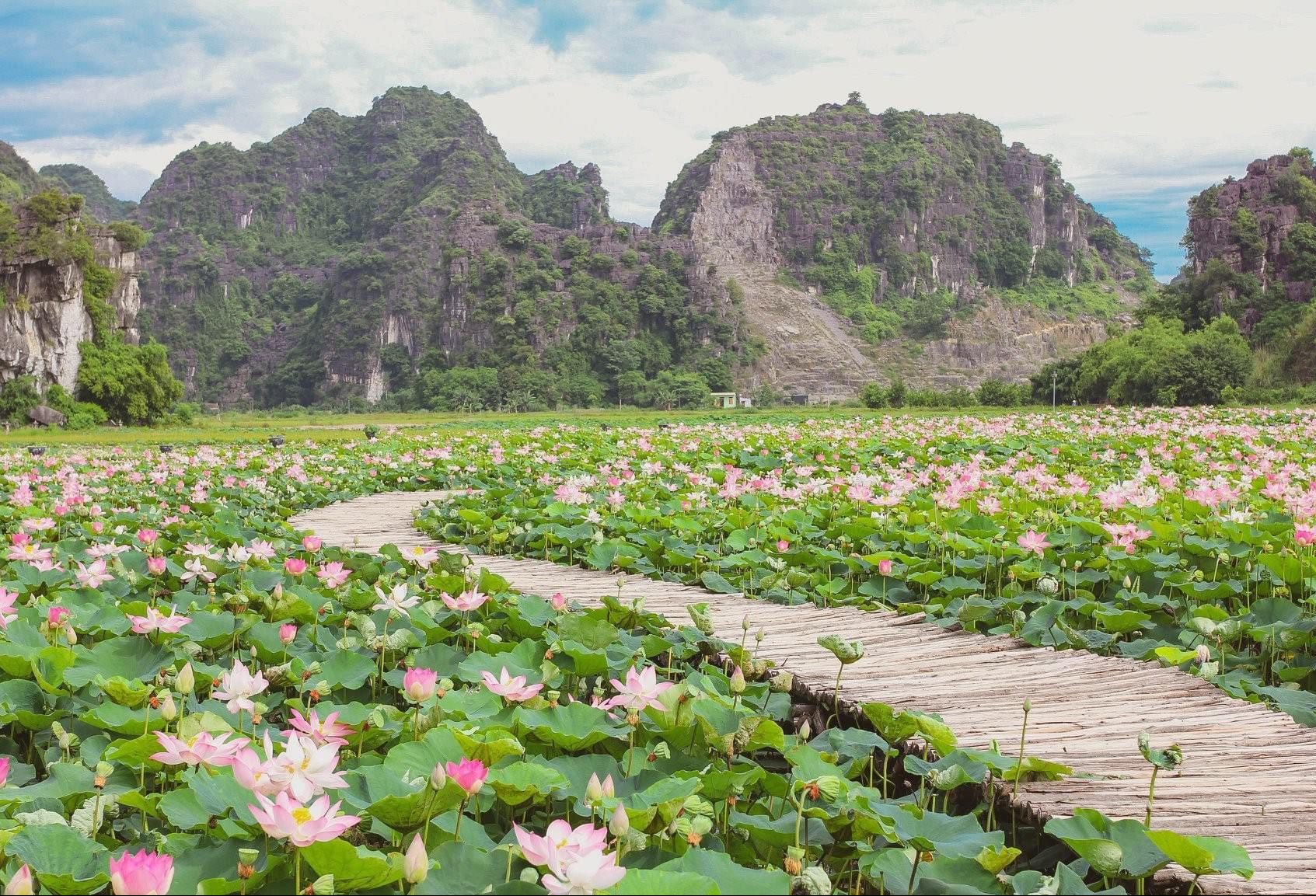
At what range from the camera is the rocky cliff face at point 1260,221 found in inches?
2051

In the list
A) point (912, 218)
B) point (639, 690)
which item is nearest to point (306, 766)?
point (639, 690)

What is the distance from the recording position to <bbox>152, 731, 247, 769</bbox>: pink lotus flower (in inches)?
62.7

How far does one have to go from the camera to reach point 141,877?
1.08 m

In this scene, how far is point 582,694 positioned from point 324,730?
3.21ft

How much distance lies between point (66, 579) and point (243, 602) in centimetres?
108

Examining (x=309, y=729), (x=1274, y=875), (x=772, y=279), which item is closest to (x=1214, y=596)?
(x=1274, y=875)

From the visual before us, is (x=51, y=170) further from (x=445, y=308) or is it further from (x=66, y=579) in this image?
Answer: (x=66, y=579)

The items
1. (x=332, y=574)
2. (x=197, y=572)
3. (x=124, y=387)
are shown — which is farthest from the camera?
(x=124, y=387)

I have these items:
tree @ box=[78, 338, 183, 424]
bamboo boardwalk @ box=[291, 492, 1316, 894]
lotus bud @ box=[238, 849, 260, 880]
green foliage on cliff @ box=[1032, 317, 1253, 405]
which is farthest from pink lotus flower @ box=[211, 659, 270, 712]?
tree @ box=[78, 338, 183, 424]

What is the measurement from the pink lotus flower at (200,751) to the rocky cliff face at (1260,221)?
57.4 m

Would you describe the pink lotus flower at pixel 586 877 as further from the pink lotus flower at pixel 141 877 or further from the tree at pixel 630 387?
the tree at pixel 630 387

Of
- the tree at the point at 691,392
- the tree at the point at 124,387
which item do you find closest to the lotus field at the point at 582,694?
the tree at the point at 124,387

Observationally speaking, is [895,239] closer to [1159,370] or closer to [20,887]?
[1159,370]

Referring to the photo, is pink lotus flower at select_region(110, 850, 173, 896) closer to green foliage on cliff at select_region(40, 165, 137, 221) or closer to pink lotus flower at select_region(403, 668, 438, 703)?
pink lotus flower at select_region(403, 668, 438, 703)
